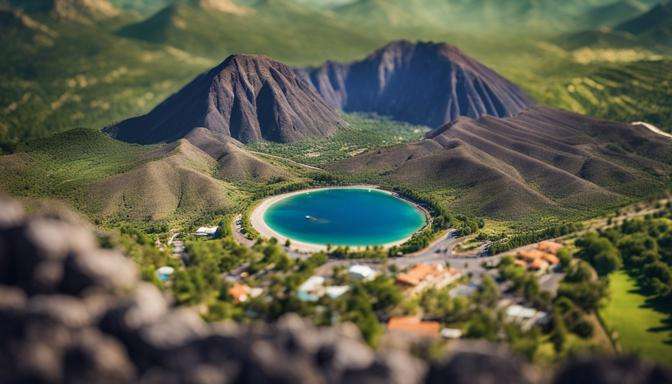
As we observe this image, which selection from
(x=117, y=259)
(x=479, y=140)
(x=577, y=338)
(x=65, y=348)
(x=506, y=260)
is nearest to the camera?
(x=65, y=348)

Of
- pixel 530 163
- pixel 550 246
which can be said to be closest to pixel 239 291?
pixel 550 246

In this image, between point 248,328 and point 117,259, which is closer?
point 248,328

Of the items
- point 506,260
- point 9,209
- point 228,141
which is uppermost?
point 9,209

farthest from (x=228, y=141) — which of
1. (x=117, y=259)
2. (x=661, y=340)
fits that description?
(x=661, y=340)

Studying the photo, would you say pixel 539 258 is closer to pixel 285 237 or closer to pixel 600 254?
pixel 600 254

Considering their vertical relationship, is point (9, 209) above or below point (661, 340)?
above

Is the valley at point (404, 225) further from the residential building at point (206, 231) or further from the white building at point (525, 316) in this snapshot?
the residential building at point (206, 231)

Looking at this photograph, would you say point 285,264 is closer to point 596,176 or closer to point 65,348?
point 65,348
